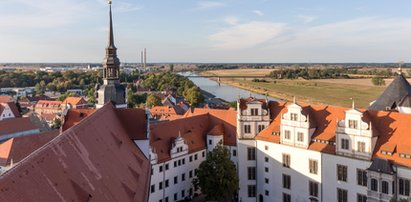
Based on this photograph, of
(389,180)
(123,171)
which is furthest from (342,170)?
(123,171)

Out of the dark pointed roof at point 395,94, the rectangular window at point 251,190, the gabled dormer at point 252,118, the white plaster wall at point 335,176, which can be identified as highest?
the dark pointed roof at point 395,94

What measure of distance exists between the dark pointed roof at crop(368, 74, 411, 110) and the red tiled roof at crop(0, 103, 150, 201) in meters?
23.8

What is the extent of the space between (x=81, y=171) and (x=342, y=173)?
21626mm

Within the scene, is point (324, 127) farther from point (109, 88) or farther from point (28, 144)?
point (28, 144)

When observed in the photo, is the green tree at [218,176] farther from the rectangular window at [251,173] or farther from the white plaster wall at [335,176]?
the white plaster wall at [335,176]

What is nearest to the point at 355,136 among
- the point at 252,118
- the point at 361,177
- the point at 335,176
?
the point at 361,177

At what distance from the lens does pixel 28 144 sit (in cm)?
4203

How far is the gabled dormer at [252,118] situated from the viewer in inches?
1448

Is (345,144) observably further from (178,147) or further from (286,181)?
(178,147)

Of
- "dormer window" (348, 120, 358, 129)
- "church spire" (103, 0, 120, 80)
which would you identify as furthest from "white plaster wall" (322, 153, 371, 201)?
"church spire" (103, 0, 120, 80)

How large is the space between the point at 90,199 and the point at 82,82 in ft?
537

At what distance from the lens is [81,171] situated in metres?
14.7

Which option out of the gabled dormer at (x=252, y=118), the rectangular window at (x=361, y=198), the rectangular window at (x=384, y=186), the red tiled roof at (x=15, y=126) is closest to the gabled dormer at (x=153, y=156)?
the gabled dormer at (x=252, y=118)

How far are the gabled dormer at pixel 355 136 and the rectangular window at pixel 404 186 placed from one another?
107 inches
